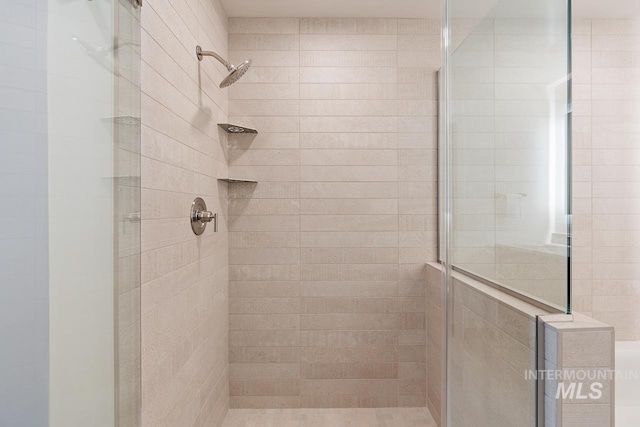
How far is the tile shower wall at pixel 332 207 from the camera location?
249 cm

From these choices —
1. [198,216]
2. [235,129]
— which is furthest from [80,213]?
[235,129]

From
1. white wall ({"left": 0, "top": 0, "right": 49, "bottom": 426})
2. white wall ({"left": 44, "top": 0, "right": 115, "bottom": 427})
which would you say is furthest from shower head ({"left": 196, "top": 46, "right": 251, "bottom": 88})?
white wall ({"left": 0, "top": 0, "right": 49, "bottom": 426})

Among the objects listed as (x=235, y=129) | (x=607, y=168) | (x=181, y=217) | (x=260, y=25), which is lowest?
(x=181, y=217)

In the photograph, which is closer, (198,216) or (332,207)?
(198,216)

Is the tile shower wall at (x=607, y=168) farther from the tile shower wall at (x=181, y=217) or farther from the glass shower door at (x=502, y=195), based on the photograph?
the tile shower wall at (x=181, y=217)

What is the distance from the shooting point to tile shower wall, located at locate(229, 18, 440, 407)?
98.2 inches

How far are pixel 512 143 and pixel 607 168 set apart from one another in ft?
1.44

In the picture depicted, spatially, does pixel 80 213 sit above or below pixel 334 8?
below

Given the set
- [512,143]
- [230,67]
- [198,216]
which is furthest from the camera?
[230,67]

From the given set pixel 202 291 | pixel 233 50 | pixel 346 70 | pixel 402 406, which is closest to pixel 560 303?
pixel 202 291

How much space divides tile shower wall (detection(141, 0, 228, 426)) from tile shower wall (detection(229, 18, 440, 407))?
0.22 meters

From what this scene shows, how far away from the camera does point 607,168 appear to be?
4.49 feet

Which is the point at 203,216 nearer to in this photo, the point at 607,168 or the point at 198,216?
the point at 198,216

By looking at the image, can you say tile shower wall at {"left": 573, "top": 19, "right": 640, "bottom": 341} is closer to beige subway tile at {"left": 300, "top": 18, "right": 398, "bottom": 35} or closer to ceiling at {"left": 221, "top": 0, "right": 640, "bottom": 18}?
ceiling at {"left": 221, "top": 0, "right": 640, "bottom": 18}
